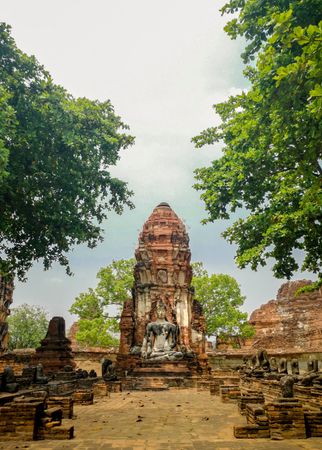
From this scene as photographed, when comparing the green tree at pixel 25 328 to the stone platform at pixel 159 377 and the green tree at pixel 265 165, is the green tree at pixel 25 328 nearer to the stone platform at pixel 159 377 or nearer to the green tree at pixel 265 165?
the stone platform at pixel 159 377

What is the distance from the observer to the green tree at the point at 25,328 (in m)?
45.7

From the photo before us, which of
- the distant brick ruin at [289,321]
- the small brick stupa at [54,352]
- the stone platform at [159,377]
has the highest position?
the distant brick ruin at [289,321]

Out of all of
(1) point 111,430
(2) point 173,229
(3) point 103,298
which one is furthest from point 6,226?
(3) point 103,298

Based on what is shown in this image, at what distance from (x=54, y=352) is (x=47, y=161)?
358 inches

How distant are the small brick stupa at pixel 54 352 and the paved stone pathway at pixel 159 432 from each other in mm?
6997

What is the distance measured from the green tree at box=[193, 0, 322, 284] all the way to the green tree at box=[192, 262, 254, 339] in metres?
23.2

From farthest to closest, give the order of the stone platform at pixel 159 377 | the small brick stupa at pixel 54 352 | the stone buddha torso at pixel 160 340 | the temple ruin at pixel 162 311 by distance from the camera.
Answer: the temple ruin at pixel 162 311 < the stone buddha torso at pixel 160 340 < the stone platform at pixel 159 377 < the small brick stupa at pixel 54 352

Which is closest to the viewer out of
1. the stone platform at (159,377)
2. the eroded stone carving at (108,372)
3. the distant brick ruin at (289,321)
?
the eroded stone carving at (108,372)

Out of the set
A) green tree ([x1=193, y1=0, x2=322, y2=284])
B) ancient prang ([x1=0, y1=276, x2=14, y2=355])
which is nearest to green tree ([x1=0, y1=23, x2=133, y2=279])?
green tree ([x1=193, y1=0, x2=322, y2=284])

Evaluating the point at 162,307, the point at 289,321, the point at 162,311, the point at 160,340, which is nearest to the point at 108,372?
the point at 160,340

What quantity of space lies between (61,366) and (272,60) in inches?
574

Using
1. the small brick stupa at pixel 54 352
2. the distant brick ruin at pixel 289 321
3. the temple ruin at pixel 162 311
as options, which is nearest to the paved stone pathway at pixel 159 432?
the small brick stupa at pixel 54 352

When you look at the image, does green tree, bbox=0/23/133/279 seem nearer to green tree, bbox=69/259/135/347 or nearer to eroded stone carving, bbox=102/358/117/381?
eroded stone carving, bbox=102/358/117/381

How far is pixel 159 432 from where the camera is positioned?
626 centimetres
